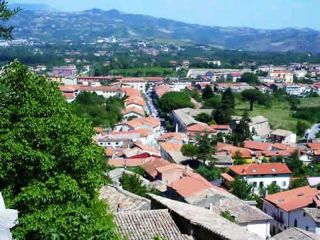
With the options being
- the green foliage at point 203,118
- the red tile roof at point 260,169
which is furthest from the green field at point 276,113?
the red tile roof at point 260,169

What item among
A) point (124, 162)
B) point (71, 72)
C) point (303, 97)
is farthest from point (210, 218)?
point (71, 72)

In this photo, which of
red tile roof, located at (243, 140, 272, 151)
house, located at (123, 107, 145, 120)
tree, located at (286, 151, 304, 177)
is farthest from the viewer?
house, located at (123, 107, 145, 120)

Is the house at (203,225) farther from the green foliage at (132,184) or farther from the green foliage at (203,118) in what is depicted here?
the green foliage at (203,118)

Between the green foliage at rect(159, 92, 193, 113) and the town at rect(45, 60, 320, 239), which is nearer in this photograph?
the town at rect(45, 60, 320, 239)

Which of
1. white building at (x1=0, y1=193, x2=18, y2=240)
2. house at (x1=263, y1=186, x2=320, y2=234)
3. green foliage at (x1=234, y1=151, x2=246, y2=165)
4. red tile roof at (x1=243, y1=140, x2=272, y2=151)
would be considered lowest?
red tile roof at (x1=243, y1=140, x2=272, y2=151)

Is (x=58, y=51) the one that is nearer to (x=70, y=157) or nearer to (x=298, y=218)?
(x=298, y=218)

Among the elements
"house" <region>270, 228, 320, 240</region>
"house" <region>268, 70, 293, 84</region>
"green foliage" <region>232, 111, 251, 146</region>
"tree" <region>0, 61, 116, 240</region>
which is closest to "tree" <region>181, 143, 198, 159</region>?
"green foliage" <region>232, 111, 251, 146</region>

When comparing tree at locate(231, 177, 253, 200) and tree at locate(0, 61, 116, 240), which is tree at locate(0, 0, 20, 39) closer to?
tree at locate(0, 61, 116, 240)

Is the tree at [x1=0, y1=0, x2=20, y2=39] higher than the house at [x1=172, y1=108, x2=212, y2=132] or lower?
higher
